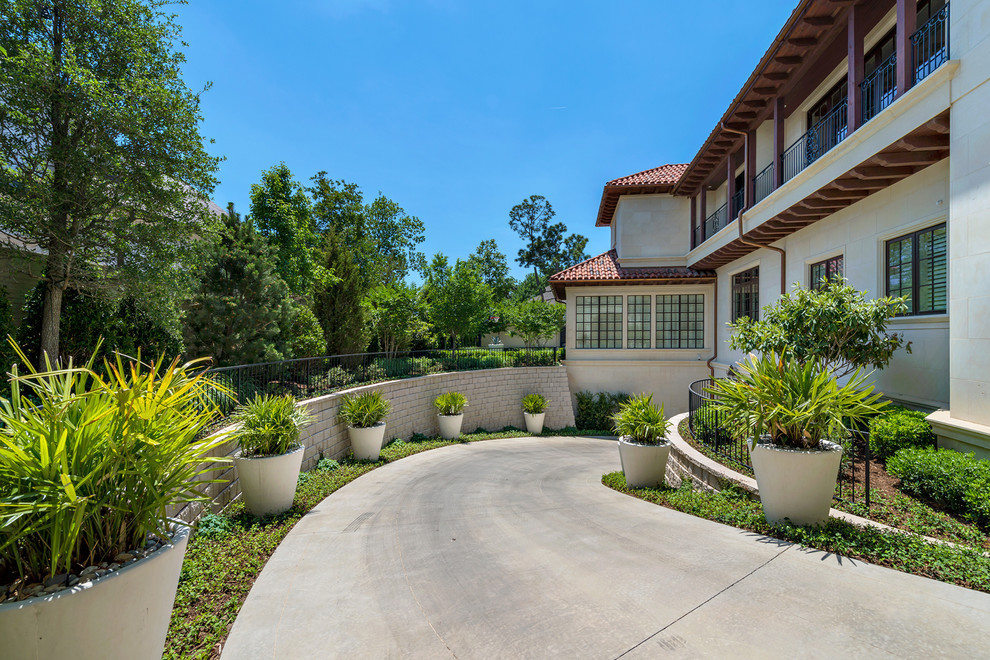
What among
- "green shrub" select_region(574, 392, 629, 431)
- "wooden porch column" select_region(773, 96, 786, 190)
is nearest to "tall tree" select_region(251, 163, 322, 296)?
"green shrub" select_region(574, 392, 629, 431)

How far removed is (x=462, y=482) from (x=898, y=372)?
7938 millimetres

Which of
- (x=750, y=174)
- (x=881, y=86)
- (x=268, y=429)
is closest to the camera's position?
(x=268, y=429)

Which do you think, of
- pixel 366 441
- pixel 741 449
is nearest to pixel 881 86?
pixel 741 449

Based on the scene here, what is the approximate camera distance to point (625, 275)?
18078 mm

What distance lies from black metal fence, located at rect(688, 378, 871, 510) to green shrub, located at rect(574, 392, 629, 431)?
29.5 feet

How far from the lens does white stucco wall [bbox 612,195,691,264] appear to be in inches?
726

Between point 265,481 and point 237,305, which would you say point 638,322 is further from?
point 265,481

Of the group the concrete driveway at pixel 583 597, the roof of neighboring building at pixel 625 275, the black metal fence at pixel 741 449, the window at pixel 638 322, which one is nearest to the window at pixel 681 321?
the window at pixel 638 322

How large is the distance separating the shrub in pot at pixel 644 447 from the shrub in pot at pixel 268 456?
498cm

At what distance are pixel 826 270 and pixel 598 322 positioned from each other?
9.05 meters

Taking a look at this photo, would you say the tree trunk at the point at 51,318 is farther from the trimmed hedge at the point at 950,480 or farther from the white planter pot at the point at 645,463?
the trimmed hedge at the point at 950,480

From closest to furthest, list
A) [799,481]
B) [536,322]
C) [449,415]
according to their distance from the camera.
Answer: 1. [799,481]
2. [449,415]
3. [536,322]

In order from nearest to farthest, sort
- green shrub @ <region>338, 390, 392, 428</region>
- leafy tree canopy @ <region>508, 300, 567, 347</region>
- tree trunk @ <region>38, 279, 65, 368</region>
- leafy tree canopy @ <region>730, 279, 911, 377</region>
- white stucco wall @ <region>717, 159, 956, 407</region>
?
1. leafy tree canopy @ <region>730, 279, 911, 377</region>
2. white stucco wall @ <region>717, 159, 956, 407</region>
3. tree trunk @ <region>38, 279, 65, 368</region>
4. green shrub @ <region>338, 390, 392, 428</region>
5. leafy tree canopy @ <region>508, 300, 567, 347</region>

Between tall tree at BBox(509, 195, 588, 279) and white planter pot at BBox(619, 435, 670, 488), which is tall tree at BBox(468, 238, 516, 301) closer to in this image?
tall tree at BBox(509, 195, 588, 279)
